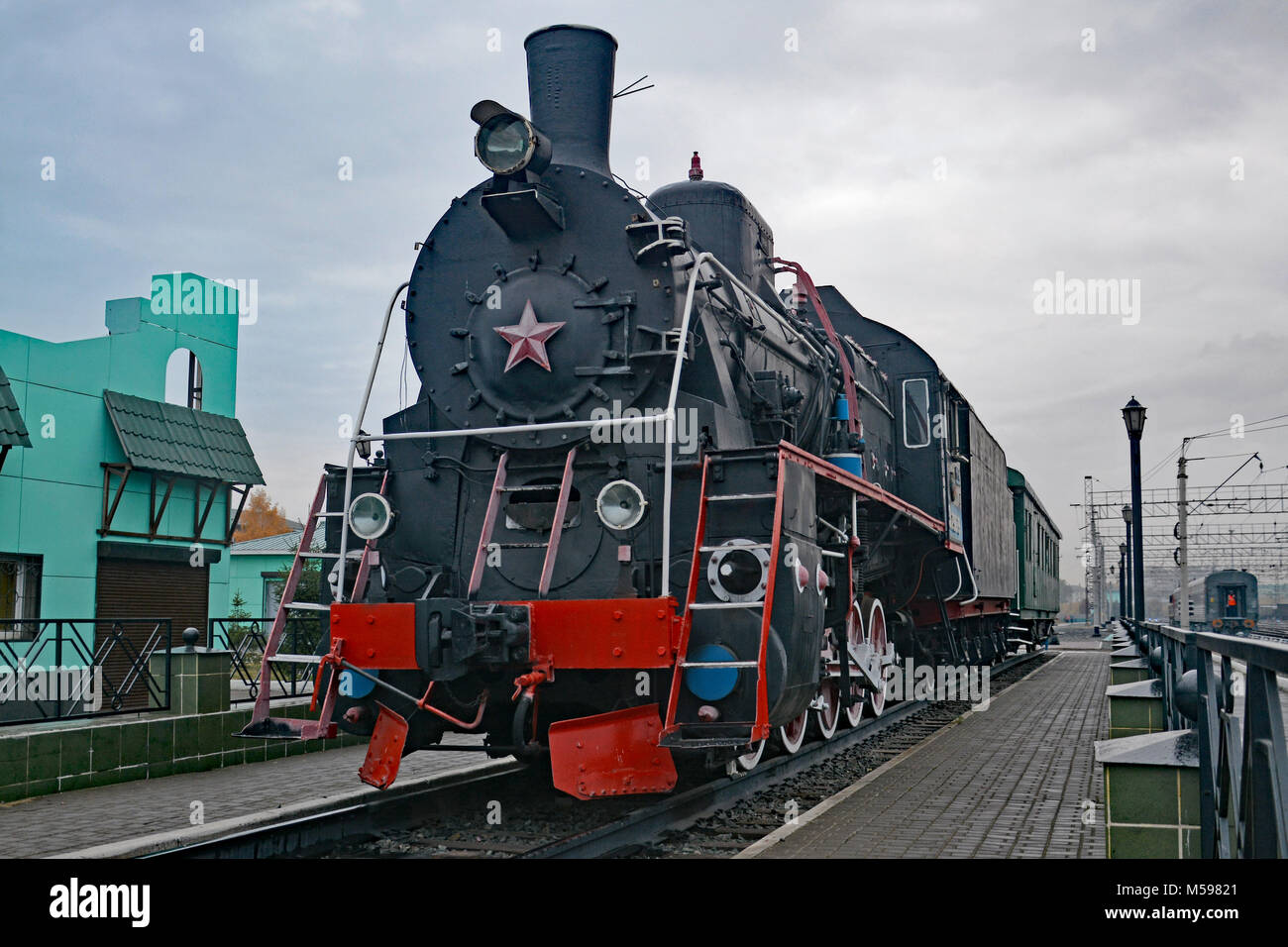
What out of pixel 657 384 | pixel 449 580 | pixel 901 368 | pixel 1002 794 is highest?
pixel 901 368

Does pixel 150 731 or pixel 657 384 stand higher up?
pixel 657 384

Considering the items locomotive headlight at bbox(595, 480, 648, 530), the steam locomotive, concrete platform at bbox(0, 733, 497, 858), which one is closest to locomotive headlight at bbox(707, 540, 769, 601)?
the steam locomotive

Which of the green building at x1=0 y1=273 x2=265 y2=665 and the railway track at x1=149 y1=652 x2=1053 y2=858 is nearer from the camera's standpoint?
the railway track at x1=149 y1=652 x2=1053 y2=858

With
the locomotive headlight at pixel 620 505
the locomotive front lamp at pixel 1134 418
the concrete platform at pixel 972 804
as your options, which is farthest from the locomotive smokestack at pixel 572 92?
the locomotive front lamp at pixel 1134 418

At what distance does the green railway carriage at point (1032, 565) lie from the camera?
22594 millimetres

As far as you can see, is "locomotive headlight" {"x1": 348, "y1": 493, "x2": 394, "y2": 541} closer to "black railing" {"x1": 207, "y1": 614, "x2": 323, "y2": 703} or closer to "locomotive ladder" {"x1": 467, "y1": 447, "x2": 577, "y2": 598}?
"locomotive ladder" {"x1": 467, "y1": 447, "x2": 577, "y2": 598}

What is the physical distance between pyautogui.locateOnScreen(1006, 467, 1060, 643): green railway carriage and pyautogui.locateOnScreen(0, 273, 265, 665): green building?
14.6 meters

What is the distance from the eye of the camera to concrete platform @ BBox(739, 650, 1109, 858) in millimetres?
6043

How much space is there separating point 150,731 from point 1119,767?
8.20 meters

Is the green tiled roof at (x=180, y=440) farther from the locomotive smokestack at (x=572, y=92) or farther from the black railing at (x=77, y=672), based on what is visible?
the locomotive smokestack at (x=572, y=92)

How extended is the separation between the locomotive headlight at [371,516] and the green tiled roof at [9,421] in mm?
7915
